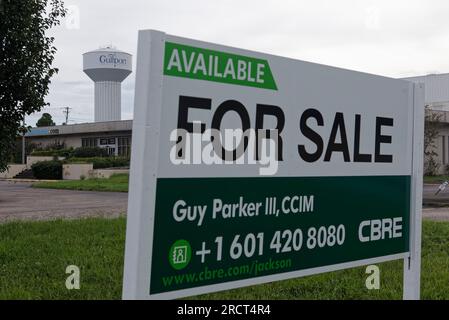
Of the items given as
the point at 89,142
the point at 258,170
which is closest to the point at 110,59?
the point at 89,142

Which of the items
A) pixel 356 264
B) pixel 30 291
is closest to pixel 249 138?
pixel 356 264

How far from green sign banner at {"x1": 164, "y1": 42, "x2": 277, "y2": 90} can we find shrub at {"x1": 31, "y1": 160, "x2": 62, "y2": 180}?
42.8 meters

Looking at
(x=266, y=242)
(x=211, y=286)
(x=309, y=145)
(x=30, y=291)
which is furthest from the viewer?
(x=30, y=291)

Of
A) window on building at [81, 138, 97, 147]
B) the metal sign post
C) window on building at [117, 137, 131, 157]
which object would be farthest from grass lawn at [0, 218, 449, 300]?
window on building at [81, 138, 97, 147]

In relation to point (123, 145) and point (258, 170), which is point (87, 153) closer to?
point (123, 145)

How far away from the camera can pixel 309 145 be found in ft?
11.7

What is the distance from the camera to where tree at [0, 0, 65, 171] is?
7191 mm

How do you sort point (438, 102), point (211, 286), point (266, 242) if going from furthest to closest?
point (438, 102) → point (266, 242) → point (211, 286)

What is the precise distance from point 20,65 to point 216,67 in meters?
4.98

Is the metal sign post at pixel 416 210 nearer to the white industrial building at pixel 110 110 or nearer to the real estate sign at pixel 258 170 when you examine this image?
the real estate sign at pixel 258 170

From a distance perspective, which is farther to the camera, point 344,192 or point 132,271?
point 344,192

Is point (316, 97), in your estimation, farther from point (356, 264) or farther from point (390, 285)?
point (390, 285)

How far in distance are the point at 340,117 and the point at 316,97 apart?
9.7 inches
